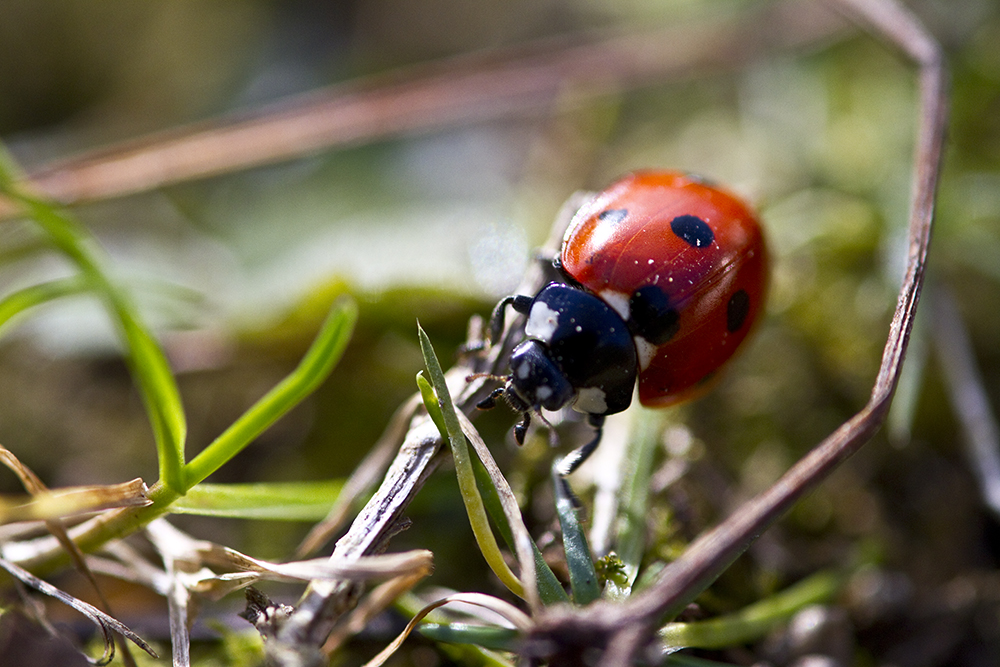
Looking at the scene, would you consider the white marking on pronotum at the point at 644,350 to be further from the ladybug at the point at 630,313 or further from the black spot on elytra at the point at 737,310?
the black spot on elytra at the point at 737,310

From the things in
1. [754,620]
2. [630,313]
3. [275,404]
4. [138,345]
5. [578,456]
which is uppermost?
[138,345]

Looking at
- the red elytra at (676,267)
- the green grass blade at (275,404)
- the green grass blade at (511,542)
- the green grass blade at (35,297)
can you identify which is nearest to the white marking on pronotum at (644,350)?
the red elytra at (676,267)

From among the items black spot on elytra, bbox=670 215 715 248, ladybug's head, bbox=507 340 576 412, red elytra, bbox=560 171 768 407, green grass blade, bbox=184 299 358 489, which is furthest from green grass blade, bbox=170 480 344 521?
black spot on elytra, bbox=670 215 715 248

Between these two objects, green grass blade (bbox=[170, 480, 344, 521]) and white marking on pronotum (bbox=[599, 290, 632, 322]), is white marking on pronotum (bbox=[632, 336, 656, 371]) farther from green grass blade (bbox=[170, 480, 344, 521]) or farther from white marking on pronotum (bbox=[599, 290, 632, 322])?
green grass blade (bbox=[170, 480, 344, 521])

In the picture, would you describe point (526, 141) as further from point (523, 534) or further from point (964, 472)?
point (523, 534)

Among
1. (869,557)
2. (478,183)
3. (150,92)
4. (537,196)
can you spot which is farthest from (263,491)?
(150,92)

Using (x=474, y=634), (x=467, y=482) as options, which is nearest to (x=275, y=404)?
(x=467, y=482)

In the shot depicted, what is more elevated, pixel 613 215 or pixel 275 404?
pixel 275 404

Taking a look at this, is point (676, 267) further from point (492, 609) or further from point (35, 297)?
point (35, 297)
